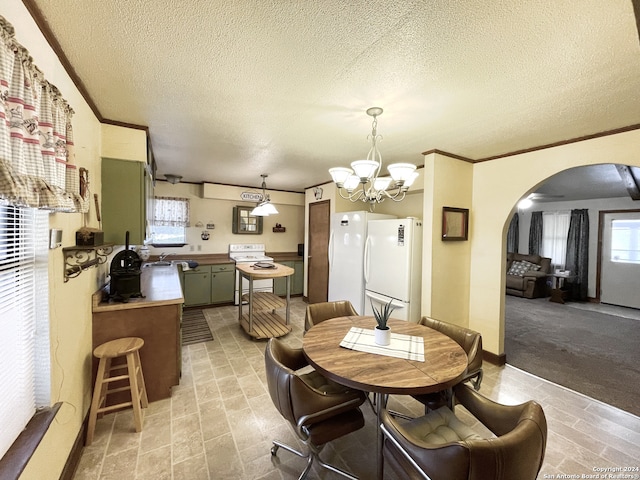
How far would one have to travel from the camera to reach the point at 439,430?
56.1 inches

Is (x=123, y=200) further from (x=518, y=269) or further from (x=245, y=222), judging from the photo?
(x=518, y=269)

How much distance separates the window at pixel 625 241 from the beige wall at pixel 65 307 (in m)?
9.26

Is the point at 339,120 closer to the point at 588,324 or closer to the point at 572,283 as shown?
the point at 588,324

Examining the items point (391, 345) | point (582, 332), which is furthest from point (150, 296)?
point (582, 332)

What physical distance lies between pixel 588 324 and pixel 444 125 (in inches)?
195

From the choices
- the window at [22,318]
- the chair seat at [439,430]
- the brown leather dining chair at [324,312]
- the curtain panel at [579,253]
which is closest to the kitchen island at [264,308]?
the brown leather dining chair at [324,312]

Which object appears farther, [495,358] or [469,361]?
[495,358]

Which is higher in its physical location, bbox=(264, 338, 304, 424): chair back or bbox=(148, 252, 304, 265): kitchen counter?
bbox=(148, 252, 304, 265): kitchen counter

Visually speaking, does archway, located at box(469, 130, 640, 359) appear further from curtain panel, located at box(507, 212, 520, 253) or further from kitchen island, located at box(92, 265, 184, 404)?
curtain panel, located at box(507, 212, 520, 253)

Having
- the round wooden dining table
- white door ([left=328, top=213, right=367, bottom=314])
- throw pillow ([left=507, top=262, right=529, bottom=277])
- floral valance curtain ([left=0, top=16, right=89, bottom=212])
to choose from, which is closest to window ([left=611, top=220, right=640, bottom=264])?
throw pillow ([left=507, top=262, right=529, bottom=277])

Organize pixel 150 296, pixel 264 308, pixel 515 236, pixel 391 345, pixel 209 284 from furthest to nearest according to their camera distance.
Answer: pixel 515 236, pixel 209 284, pixel 264 308, pixel 150 296, pixel 391 345

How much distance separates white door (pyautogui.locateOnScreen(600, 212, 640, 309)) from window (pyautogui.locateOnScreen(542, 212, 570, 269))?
721mm

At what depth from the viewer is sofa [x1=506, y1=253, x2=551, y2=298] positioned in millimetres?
6522

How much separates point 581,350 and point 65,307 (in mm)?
5421
